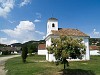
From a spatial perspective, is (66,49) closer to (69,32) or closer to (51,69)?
(51,69)

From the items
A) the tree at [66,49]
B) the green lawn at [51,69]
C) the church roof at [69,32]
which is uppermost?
the church roof at [69,32]

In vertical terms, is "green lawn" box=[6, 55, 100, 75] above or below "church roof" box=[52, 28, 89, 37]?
below

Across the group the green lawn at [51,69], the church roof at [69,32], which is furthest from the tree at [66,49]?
the church roof at [69,32]

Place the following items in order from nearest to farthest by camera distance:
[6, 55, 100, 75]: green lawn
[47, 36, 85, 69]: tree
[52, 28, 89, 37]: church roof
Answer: [47, 36, 85, 69]: tree < [6, 55, 100, 75]: green lawn < [52, 28, 89, 37]: church roof

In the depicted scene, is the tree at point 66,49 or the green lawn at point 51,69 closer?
the tree at point 66,49

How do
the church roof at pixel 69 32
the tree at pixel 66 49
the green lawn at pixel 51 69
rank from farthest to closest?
the church roof at pixel 69 32 < the green lawn at pixel 51 69 < the tree at pixel 66 49

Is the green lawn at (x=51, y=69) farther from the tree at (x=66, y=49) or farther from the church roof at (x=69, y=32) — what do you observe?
the church roof at (x=69, y=32)

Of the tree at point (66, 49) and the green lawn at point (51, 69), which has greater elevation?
the tree at point (66, 49)

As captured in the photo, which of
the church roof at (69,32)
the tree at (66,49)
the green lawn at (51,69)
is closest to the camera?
the tree at (66,49)

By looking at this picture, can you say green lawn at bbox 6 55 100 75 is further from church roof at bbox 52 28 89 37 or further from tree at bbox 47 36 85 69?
church roof at bbox 52 28 89 37

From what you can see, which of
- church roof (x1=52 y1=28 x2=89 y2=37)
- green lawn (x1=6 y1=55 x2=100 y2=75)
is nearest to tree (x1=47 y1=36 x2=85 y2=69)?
green lawn (x1=6 y1=55 x2=100 y2=75)

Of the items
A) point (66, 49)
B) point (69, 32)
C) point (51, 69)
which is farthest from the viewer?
point (69, 32)

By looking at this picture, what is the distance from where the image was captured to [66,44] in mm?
20359

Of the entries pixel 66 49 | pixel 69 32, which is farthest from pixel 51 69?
pixel 69 32
